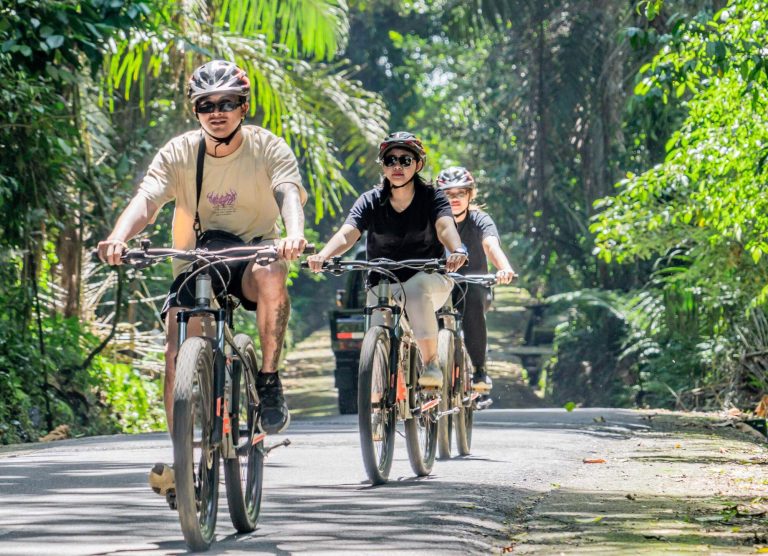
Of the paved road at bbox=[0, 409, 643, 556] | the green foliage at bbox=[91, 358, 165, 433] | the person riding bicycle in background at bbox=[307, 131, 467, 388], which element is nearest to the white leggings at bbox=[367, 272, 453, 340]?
Result: the person riding bicycle in background at bbox=[307, 131, 467, 388]

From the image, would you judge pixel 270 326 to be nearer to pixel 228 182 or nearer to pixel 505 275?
pixel 228 182

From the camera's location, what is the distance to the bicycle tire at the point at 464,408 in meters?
10.9

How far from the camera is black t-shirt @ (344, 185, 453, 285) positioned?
940cm

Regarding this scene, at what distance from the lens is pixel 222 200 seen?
722 centimetres

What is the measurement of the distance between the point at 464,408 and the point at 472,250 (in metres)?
1.28

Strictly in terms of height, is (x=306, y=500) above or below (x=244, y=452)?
below

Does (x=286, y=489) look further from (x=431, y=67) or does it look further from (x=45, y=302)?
(x=431, y=67)

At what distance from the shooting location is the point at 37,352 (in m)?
16.4

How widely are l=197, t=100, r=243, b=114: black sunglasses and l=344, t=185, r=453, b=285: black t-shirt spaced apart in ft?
7.59

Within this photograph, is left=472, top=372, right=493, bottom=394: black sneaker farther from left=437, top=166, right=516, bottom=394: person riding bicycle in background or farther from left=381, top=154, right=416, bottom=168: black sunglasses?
left=381, top=154, right=416, bottom=168: black sunglasses

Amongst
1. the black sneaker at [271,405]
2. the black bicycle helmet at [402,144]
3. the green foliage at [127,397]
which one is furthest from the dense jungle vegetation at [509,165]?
the black sneaker at [271,405]

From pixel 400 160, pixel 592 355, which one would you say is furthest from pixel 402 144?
pixel 592 355

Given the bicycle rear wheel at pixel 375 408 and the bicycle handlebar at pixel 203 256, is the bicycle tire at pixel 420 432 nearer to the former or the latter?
the bicycle rear wheel at pixel 375 408

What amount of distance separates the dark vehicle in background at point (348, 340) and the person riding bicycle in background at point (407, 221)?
30.8 ft
